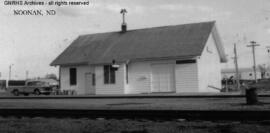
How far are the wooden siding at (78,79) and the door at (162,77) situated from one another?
6548 mm

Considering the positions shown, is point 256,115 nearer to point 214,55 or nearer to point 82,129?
point 82,129

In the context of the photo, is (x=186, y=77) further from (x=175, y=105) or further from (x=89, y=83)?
(x=175, y=105)

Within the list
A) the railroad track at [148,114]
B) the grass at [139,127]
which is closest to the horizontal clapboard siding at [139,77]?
the railroad track at [148,114]

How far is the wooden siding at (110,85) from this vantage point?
32.2 meters

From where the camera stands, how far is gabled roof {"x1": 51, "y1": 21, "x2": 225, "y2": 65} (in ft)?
102

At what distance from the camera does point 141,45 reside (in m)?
33.9

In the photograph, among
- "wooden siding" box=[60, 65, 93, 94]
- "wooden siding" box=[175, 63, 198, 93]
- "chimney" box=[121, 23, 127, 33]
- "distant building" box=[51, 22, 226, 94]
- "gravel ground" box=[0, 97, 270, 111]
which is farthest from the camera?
"chimney" box=[121, 23, 127, 33]

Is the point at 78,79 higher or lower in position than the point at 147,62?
lower

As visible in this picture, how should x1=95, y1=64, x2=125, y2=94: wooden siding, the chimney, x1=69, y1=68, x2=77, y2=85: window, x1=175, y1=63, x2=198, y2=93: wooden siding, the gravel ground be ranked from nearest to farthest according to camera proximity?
the gravel ground, x1=175, y1=63, x2=198, y2=93: wooden siding, x1=95, y1=64, x2=125, y2=94: wooden siding, x1=69, y1=68, x2=77, y2=85: window, the chimney

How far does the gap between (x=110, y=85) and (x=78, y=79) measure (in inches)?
160

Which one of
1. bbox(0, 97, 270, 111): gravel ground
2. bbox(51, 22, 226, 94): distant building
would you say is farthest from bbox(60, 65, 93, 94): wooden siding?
bbox(0, 97, 270, 111): gravel ground

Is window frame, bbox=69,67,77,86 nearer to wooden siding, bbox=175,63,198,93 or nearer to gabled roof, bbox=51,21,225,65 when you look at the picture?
gabled roof, bbox=51,21,225,65

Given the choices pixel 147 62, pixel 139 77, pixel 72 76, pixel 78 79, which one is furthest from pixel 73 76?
pixel 147 62

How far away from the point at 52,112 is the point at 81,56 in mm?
21933
